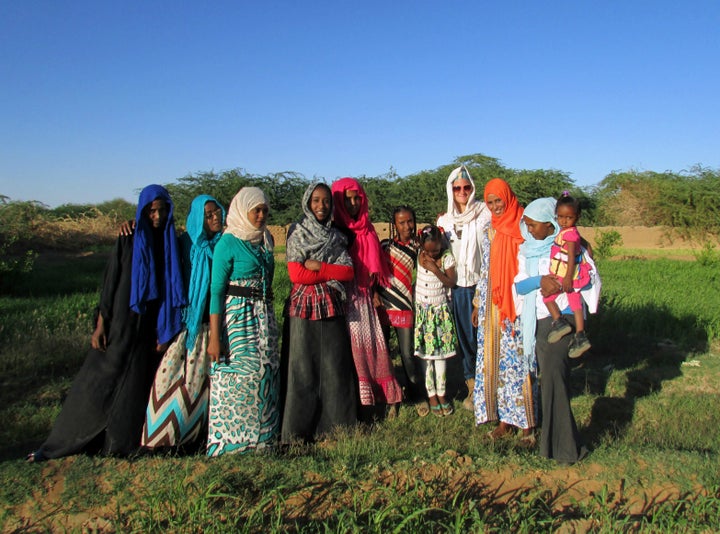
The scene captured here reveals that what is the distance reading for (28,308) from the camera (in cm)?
818

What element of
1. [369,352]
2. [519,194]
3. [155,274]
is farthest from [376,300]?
[519,194]

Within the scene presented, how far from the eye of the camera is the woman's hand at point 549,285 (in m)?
3.31

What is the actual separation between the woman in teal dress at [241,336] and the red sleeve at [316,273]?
0.20 meters

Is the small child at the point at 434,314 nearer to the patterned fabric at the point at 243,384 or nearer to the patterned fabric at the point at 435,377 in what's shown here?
the patterned fabric at the point at 435,377

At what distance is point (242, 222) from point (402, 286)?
4.65 feet

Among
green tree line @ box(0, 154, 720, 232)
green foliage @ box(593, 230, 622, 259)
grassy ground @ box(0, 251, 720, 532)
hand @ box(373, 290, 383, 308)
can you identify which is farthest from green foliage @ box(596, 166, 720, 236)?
hand @ box(373, 290, 383, 308)

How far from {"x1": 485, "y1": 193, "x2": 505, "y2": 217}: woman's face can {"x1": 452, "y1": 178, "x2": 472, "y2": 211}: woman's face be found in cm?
47

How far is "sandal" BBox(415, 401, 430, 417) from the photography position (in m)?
4.46

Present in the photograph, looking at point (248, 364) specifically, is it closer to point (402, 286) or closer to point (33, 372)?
point (402, 286)

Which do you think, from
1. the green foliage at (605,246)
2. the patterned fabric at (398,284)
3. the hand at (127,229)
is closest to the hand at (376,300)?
the patterned fabric at (398,284)

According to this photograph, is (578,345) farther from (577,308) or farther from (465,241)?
(465,241)

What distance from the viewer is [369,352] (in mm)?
4168

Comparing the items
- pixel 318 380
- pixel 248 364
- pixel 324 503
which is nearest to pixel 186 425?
pixel 248 364

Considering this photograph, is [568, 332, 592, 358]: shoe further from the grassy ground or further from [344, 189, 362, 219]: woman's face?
[344, 189, 362, 219]: woman's face
